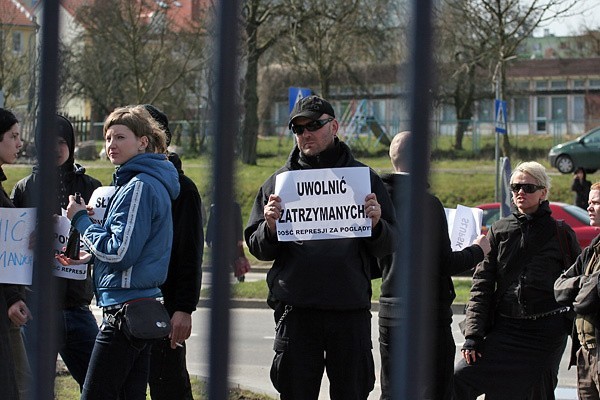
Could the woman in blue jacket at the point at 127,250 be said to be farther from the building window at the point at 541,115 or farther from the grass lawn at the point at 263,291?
the building window at the point at 541,115

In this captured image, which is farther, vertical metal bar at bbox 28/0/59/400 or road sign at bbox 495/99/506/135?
road sign at bbox 495/99/506/135

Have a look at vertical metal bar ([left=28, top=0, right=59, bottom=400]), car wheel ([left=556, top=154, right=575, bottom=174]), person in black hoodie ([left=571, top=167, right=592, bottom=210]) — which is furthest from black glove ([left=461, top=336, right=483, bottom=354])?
car wheel ([left=556, top=154, right=575, bottom=174])

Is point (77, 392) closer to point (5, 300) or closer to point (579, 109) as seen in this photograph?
point (5, 300)

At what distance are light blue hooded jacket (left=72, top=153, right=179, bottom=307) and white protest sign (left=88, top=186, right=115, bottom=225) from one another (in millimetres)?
209

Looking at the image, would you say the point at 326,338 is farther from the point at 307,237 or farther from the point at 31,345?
the point at 31,345

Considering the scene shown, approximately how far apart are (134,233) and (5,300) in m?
0.57

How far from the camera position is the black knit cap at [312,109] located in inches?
180

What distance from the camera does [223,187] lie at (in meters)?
1.64

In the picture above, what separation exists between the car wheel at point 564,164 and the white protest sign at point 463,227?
24.4 meters

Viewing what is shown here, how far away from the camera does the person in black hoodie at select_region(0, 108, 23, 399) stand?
3.71 meters

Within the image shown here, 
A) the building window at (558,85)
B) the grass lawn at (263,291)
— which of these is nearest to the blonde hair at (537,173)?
the grass lawn at (263,291)

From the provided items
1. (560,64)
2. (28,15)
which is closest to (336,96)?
(560,64)

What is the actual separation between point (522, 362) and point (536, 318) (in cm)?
23

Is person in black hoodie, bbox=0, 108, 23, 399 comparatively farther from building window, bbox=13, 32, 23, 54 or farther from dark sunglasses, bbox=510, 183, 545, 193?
dark sunglasses, bbox=510, 183, 545, 193
